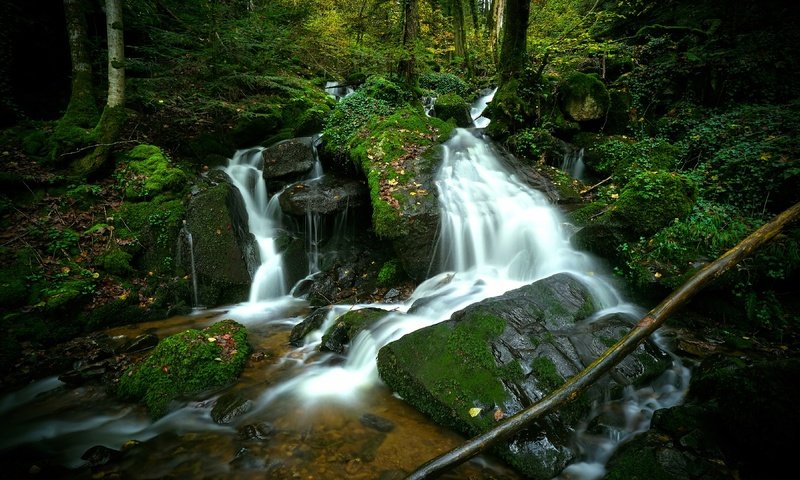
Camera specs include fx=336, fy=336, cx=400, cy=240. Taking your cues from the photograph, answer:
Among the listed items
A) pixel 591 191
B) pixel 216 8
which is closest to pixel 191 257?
pixel 216 8

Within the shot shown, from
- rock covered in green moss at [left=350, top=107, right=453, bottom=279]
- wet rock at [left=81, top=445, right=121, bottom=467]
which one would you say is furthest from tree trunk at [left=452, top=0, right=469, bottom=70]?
wet rock at [left=81, top=445, right=121, bottom=467]

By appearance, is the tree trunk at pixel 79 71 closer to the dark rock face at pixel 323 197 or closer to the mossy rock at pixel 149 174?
the mossy rock at pixel 149 174

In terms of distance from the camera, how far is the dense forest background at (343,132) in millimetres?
5254

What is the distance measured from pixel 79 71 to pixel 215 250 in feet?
20.8

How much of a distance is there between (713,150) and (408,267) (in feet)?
21.8

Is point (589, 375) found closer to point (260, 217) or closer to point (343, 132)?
point (260, 217)

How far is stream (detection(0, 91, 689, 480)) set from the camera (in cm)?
309

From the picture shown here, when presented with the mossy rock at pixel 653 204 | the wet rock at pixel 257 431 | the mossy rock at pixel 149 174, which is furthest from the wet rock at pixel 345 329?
the mossy rock at pixel 149 174

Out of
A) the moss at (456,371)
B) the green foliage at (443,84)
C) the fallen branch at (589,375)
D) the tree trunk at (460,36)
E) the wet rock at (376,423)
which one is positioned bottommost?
the wet rock at (376,423)

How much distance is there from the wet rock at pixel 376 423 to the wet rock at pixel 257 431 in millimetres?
948

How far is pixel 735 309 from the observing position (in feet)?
15.4

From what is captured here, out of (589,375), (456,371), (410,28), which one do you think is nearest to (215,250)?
(456,371)

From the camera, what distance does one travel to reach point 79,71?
8.30m

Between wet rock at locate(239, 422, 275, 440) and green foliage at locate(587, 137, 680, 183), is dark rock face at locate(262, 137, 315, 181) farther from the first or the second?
green foliage at locate(587, 137, 680, 183)
